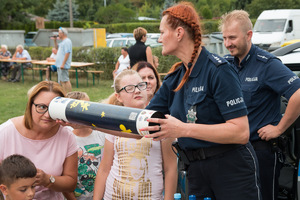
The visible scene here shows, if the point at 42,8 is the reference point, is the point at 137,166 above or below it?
below

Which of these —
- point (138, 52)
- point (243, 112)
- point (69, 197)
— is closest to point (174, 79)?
point (243, 112)

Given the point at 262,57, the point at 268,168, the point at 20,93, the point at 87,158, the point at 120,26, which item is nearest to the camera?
the point at 268,168

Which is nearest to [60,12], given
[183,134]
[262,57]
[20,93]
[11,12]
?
[11,12]

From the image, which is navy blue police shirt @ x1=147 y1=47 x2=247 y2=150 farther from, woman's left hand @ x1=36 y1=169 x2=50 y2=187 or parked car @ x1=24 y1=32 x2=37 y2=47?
parked car @ x1=24 y1=32 x2=37 y2=47

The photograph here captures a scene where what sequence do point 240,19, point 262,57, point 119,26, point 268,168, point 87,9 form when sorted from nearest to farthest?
point 268,168 < point 262,57 < point 240,19 < point 119,26 < point 87,9

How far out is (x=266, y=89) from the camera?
10.8 feet

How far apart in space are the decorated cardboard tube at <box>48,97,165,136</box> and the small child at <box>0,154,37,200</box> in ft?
1.36

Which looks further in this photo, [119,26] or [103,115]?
[119,26]

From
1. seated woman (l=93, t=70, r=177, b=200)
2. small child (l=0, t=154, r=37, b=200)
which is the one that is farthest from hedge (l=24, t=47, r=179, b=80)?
small child (l=0, t=154, r=37, b=200)

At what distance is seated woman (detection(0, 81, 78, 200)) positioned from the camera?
3096 millimetres

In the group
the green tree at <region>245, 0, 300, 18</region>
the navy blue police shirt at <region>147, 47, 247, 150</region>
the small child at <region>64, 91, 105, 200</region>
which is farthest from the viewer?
the green tree at <region>245, 0, 300, 18</region>

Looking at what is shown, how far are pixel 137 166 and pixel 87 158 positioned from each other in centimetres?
100

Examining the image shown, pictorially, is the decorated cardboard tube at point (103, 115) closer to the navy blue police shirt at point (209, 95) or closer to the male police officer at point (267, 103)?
the navy blue police shirt at point (209, 95)

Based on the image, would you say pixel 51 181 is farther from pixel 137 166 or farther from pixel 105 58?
pixel 105 58
